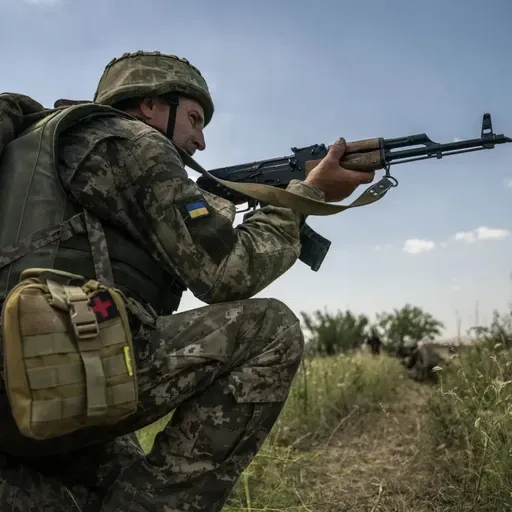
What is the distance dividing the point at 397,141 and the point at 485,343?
2.71m

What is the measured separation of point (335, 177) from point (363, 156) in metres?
0.25

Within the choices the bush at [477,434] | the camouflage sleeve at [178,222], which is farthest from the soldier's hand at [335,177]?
the bush at [477,434]

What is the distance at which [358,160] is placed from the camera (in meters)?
3.07

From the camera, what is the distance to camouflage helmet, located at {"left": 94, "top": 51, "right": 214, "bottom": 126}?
9.44 ft

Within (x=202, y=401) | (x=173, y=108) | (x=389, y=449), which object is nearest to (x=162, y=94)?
(x=173, y=108)

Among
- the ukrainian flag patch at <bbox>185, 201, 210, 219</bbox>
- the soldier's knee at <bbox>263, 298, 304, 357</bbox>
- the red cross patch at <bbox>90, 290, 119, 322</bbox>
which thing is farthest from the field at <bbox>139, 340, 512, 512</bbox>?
the red cross patch at <bbox>90, 290, 119, 322</bbox>

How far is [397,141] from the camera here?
325 centimetres

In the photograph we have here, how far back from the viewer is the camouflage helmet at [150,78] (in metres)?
2.88

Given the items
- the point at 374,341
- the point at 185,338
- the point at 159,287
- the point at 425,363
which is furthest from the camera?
the point at 374,341

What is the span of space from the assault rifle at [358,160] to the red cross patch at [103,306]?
1382 mm

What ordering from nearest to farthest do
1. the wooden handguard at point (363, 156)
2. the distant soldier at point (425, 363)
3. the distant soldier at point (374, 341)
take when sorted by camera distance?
1. the wooden handguard at point (363, 156)
2. the distant soldier at point (425, 363)
3. the distant soldier at point (374, 341)

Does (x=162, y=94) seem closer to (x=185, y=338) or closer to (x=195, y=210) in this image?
(x=195, y=210)

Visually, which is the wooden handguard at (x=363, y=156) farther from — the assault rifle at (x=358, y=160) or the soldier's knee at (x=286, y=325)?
the soldier's knee at (x=286, y=325)

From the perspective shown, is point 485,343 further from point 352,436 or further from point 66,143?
point 66,143
